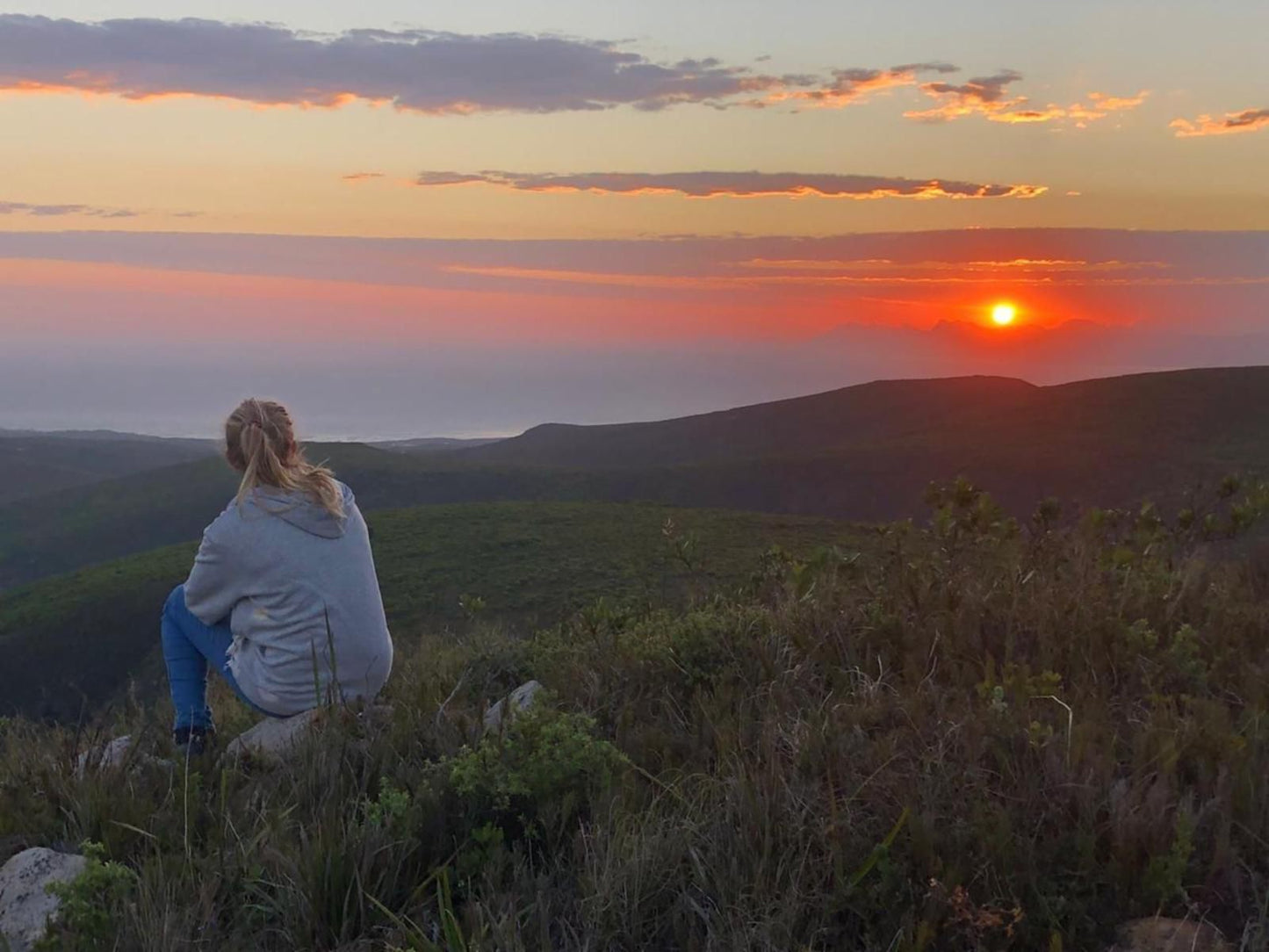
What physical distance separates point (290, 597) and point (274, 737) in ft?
1.85

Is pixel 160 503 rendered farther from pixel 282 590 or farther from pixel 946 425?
pixel 282 590

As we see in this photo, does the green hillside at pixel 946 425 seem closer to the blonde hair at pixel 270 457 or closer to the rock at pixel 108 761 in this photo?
the blonde hair at pixel 270 457

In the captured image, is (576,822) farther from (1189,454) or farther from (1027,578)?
(1189,454)

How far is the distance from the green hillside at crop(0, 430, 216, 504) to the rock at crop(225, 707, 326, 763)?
237 ft

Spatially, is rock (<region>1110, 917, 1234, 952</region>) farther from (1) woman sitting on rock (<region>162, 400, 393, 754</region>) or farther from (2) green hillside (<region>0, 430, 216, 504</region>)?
(2) green hillside (<region>0, 430, 216, 504</region>)

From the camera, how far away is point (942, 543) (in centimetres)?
611

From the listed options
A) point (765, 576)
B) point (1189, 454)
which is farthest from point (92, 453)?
point (765, 576)

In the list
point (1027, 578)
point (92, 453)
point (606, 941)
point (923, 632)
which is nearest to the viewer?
point (606, 941)

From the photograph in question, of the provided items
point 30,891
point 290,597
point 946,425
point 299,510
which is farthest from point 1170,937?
point 946,425

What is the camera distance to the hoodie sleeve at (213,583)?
4617 mm

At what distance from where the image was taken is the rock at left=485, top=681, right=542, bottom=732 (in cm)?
381

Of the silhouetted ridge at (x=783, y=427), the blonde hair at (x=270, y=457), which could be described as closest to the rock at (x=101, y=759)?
the blonde hair at (x=270, y=457)

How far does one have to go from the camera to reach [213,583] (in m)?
4.70

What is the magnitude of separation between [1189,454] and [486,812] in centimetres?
5223
